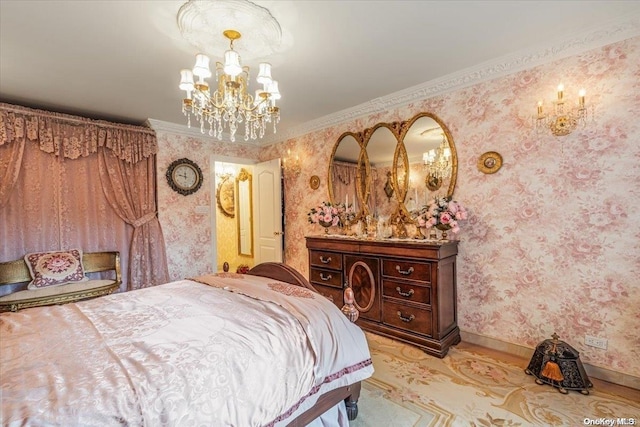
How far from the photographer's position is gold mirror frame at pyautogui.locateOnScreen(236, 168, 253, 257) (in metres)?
5.63

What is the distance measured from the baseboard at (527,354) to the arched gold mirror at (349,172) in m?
1.80

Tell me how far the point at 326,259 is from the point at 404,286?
1023mm

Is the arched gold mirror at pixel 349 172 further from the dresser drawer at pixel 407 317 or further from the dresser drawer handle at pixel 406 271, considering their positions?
the dresser drawer at pixel 407 317

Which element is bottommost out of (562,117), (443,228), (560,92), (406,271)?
(406,271)

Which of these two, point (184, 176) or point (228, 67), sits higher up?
point (228, 67)

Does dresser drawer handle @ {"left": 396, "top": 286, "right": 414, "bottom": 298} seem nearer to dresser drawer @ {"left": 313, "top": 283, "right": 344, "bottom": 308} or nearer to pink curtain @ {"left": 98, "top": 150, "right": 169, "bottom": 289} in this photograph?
dresser drawer @ {"left": 313, "top": 283, "right": 344, "bottom": 308}

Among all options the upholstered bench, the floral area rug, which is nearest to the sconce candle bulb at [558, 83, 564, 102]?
the floral area rug

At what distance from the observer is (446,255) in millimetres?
2666

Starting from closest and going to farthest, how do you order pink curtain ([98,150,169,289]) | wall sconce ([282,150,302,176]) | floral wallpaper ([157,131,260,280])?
pink curtain ([98,150,169,289]) < floral wallpaper ([157,131,260,280]) < wall sconce ([282,150,302,176])

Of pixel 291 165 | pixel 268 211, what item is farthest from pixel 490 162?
pixel 268 211

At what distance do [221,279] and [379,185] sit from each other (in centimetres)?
211

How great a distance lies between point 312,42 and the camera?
2184 millimetres

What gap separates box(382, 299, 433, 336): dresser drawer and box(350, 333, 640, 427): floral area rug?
0.97ft

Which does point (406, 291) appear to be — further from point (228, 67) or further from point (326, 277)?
point (228, 67)
